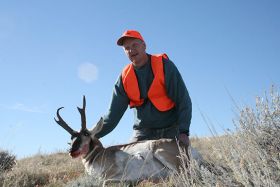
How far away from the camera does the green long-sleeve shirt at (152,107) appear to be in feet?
21.1

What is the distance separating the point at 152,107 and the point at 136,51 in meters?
0.84

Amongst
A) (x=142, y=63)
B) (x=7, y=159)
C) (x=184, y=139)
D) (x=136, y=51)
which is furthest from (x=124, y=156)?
(x=7, y=159)

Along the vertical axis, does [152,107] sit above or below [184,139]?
above

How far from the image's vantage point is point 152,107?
262 inches

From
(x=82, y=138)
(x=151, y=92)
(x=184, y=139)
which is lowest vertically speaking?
(x=184, y=139)

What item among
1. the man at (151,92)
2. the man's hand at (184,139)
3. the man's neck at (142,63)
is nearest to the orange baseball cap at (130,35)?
the man at (151,92)

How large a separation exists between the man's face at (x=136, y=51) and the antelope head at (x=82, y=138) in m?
0.95

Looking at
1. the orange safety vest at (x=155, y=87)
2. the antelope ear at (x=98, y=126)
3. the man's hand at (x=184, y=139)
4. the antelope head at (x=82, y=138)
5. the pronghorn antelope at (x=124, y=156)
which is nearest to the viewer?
the pronghorn antelope at (x=124, y=156)

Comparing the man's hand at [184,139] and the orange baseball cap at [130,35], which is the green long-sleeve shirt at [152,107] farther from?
the orange baseball cap at [130,35]

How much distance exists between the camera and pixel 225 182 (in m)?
3.35

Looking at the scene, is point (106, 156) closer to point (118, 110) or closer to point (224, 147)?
point (118, 110)

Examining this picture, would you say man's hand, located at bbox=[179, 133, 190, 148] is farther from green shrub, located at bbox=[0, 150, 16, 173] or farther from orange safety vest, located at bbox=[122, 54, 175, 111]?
green shrub, located at bbox=[0, 150, 16, 173]

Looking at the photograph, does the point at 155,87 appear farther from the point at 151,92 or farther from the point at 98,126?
the point at 98,126

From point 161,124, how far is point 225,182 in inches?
132
